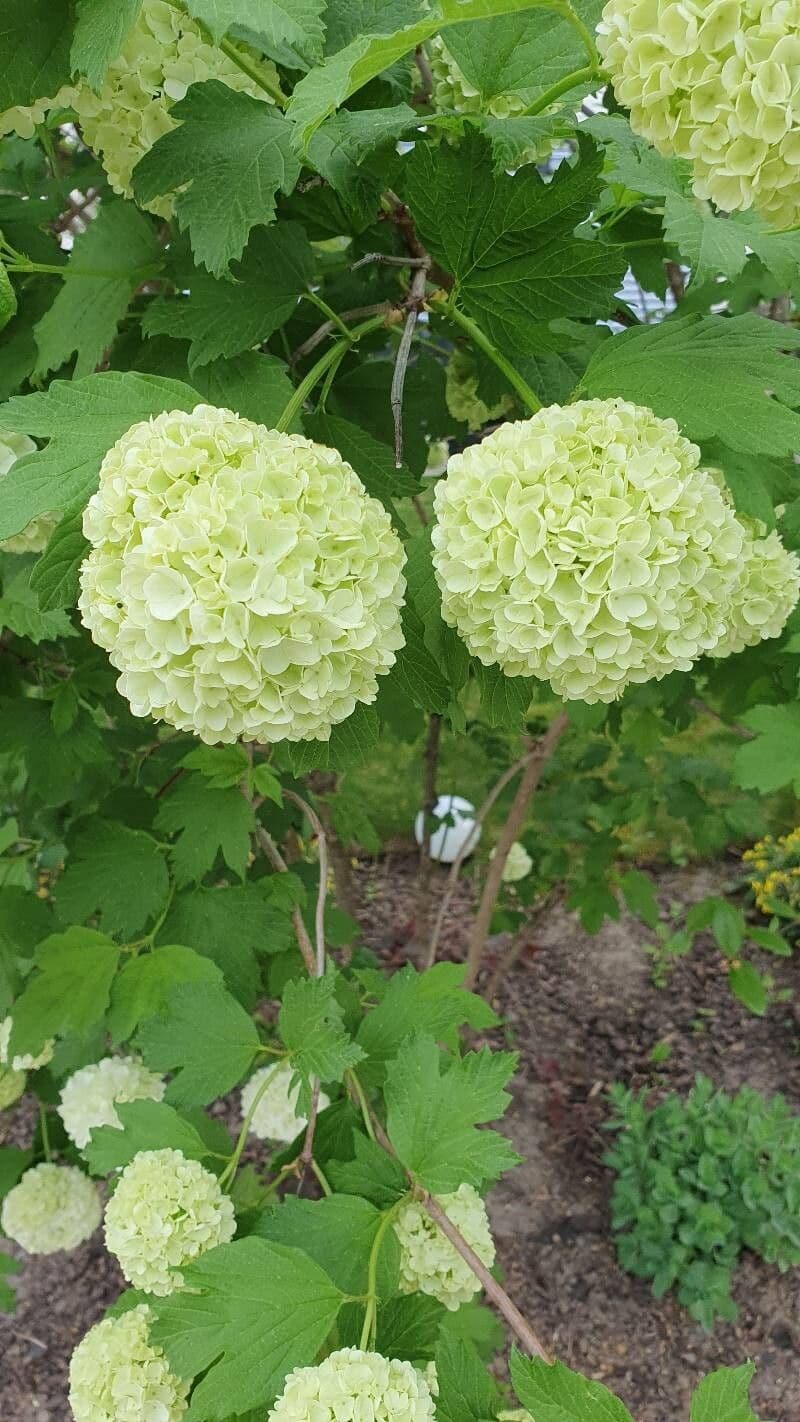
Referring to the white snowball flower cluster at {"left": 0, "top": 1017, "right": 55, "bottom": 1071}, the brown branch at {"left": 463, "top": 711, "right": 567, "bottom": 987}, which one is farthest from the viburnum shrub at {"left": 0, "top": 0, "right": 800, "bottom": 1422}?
the brown branch at {"left": 463, "top": 711, "right": 567, "bottom": 987}

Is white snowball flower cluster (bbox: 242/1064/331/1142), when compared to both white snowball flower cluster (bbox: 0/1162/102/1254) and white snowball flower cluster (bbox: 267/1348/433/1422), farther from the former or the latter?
white snowball flower cluster (bbox: 267/1348/433/1422)

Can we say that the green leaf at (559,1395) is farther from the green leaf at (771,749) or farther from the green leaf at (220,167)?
the green leaf at (220,167)

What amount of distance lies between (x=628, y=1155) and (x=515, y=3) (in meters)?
3.48

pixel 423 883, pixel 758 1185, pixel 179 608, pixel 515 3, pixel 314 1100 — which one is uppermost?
pixel 515 3

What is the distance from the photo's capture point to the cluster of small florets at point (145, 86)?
4.34 ft

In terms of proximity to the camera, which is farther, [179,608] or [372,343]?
[372,343]

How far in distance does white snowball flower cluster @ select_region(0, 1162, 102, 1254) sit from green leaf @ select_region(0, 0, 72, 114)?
2370 mm

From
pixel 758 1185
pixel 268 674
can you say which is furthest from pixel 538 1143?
pixel 268 674

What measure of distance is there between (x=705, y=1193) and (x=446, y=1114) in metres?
2.50

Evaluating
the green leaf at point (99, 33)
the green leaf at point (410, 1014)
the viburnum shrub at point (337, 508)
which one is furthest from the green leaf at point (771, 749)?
the green leaf at point (99, 33)

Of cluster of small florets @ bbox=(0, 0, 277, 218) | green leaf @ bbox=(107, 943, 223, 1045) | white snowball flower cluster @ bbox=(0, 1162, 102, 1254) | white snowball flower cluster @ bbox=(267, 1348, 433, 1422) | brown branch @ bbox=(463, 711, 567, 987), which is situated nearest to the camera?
white snowball flower cluster @ bbox=(267, 1348, 433, 1422)

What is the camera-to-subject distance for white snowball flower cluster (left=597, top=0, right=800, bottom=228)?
0.95 metres

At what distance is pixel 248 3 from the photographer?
1038 millimetres

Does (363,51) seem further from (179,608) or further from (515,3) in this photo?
(179,608)
